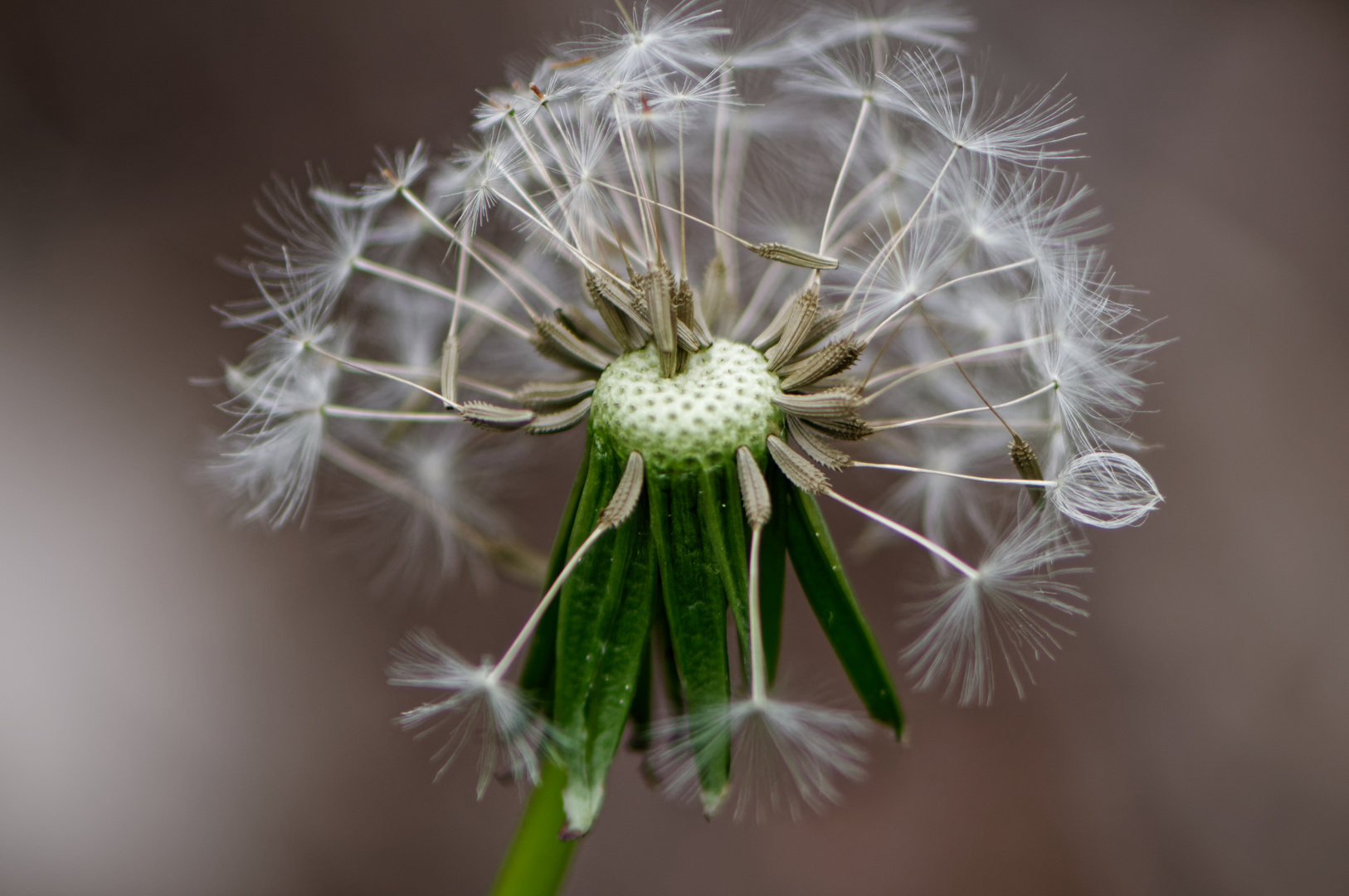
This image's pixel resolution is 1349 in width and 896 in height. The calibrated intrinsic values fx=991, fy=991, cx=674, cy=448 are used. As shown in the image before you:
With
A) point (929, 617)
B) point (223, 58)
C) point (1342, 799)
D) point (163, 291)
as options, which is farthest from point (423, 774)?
point (1342, 799)

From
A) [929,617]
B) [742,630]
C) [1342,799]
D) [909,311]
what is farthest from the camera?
[1342,799]

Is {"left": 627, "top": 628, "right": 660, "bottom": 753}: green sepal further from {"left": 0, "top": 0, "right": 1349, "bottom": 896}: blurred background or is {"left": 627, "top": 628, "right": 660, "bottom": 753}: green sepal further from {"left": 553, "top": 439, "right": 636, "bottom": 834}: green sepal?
{"left": 0, "top": 0, "right": 1349, "bottom": 896}: blurred background

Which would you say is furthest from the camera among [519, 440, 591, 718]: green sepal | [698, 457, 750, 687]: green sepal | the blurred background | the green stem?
the blurred background

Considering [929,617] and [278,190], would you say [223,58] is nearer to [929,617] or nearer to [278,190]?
[278,190]

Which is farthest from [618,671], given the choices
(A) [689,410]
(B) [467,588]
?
(B) [467,588]

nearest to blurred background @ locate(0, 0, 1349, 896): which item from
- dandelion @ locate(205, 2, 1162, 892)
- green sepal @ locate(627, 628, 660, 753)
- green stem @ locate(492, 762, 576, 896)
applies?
dandelion @ locate(205, 2, 1162, 892)

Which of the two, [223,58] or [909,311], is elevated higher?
[223,58]
